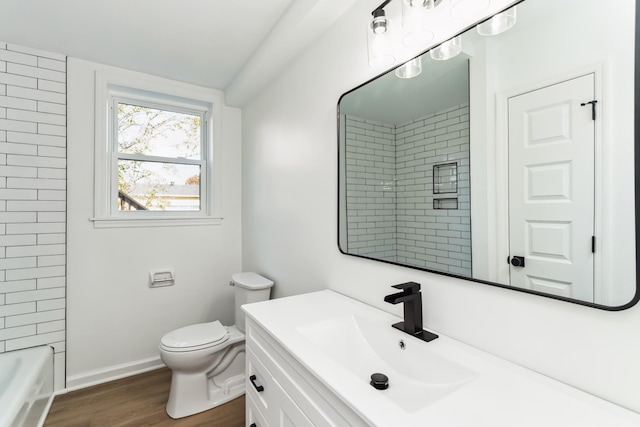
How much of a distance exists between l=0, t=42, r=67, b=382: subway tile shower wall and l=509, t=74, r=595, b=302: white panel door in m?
2.76

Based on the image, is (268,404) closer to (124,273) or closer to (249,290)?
(249,290)

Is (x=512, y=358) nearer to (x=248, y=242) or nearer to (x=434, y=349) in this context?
(x=434, y=349)

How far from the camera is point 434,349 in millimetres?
962

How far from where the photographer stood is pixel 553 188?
0.77 meters

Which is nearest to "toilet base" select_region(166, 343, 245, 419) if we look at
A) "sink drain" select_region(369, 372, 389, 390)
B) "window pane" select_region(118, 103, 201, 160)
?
"sink drain" select_region(369, 372, 389, 390)

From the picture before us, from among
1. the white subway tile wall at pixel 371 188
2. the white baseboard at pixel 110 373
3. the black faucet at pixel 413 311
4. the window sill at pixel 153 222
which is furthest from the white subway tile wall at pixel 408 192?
the white baseboard at pixel 110 373

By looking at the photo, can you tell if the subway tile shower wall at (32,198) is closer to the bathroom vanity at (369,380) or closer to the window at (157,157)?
the window at (157,157)

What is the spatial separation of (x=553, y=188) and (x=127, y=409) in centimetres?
259

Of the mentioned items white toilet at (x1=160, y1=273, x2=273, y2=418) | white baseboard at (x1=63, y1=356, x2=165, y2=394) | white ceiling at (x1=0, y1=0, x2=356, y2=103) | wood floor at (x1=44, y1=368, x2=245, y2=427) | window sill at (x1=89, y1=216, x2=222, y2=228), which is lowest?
wood floor at (x1=44, y1=368, x2=245, y2=427)

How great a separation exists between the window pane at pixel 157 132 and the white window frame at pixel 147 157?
0.05 m

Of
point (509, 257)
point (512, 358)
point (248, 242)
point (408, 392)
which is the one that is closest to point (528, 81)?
point (509, 257)

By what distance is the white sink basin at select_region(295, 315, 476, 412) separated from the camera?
0.89 metres

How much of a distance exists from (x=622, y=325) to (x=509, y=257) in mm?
269

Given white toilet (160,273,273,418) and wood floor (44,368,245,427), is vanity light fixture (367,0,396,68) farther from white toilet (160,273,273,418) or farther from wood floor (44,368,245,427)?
wood floor (44,368,245,427)
